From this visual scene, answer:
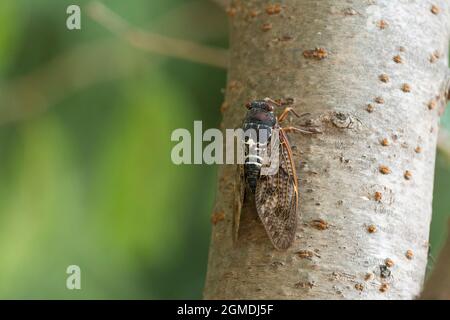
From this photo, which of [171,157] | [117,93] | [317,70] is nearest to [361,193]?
[317,70]

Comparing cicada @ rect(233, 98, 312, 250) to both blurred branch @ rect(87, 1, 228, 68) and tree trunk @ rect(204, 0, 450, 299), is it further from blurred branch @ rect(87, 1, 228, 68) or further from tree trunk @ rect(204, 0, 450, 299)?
blurred branch @ rect(87, 1, 228, 68)

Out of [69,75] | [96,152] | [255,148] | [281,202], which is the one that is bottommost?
[281,202]

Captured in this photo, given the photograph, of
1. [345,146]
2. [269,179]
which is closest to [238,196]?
[269,179]

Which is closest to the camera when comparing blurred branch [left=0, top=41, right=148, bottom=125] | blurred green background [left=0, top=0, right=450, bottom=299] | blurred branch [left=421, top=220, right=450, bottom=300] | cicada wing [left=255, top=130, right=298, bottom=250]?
blurred branch [left=421, top=220, right=450, bottom=300]

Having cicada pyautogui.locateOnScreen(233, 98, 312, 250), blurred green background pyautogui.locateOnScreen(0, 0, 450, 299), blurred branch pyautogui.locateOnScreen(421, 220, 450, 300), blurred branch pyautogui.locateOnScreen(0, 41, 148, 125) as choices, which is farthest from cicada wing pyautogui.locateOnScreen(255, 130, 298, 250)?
blurred branch pyautogui.locateOnScreen(0, 41, 148, 125)

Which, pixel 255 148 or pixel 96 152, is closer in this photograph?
pixel 255 148

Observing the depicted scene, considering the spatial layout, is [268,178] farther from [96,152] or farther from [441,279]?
[96,152]

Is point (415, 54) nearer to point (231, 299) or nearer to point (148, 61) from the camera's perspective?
point (231, 299)
